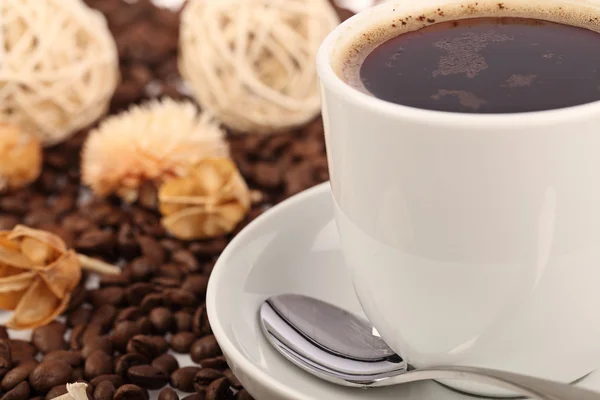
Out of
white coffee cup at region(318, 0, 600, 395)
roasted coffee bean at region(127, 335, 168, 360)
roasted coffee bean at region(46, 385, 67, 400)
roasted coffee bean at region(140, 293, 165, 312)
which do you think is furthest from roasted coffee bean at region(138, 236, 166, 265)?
white coffee cup at region(318, 0, 600, 395)

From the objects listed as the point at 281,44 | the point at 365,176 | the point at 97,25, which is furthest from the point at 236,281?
the point at 97,25

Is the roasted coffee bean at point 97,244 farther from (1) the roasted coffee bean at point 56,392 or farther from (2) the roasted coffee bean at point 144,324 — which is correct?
(1) the roasted coffee bean at point 56,392

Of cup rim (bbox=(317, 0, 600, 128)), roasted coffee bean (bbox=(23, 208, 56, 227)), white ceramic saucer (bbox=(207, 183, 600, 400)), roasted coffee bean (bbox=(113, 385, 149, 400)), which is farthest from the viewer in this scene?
roasted coffee bean (bbox=(23, 208, 56, 227))

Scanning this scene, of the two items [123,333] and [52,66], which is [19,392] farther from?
[52,66]

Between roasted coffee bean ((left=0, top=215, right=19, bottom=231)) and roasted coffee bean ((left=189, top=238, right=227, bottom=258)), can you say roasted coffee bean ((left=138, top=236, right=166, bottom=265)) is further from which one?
roasted coffee bean ((left=0, top=215, right=19, bottom=231))

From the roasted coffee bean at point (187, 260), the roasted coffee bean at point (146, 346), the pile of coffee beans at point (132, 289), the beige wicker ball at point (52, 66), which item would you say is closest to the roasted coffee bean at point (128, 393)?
the pile of coffee beans at point (132, 289)

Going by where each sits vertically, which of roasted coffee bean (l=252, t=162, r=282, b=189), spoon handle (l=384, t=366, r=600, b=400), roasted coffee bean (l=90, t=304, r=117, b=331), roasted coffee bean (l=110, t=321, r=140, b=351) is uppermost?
spoon handle (l=384, t=366, r=600, b=400)

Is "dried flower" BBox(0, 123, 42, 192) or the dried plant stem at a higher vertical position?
"dried flower" BBox(0, 123, 42, 192)
